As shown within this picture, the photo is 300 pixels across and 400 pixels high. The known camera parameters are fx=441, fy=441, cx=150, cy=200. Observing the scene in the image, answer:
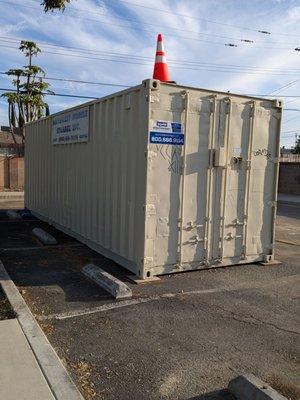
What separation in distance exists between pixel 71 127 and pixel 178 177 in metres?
3.60

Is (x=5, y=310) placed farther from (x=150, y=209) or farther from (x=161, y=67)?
(x=161, y=67)

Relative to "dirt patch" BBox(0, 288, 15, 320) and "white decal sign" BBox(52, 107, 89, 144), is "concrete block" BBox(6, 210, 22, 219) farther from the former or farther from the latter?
"dirt patch" BBox(0, 288, 15, 320)

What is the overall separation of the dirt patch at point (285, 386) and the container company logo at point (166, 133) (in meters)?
3.82

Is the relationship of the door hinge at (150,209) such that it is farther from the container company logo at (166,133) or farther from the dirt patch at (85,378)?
the dirt patch at (85,378)

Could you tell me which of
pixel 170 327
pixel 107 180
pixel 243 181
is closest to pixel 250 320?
pixel 170 327

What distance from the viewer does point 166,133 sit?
264 inches

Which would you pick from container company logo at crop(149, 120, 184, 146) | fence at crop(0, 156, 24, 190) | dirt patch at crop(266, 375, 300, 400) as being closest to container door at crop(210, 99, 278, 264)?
container company logo at crop(149, 120, 184, 146)

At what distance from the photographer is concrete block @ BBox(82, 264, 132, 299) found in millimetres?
5883

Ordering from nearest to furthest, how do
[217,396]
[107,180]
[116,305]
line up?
[217,396] < [116,305] < [107,180]

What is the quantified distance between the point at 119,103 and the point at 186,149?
140 centimetres

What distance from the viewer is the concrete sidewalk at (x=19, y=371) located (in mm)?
3391

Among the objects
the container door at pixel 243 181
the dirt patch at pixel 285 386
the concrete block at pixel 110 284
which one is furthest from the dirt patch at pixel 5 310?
the container door at pixel 243 181

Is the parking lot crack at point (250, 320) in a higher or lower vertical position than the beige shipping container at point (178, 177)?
lower

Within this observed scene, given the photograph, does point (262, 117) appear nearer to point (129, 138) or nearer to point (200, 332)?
point (129, 138)
